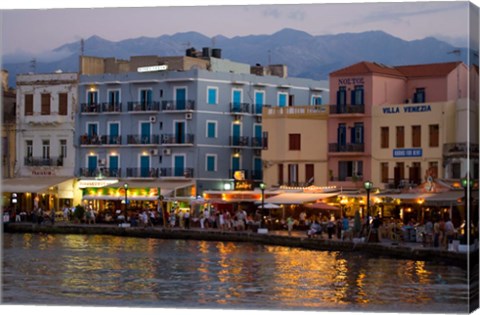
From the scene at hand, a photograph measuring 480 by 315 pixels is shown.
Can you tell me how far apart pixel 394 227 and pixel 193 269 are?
724 centimetres

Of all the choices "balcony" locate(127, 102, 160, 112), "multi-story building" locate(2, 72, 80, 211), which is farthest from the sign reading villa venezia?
"multi-story building" locate(2, 72, 80, 211)

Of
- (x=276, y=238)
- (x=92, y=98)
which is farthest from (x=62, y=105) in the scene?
(x=276, y=238)

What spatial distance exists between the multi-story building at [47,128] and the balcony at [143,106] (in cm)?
248

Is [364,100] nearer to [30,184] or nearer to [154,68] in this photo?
[154,68]

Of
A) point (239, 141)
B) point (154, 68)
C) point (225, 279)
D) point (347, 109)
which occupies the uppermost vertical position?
point (154, 68)

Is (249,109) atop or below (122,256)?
atop

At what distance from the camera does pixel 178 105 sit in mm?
50000

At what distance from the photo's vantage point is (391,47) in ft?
118

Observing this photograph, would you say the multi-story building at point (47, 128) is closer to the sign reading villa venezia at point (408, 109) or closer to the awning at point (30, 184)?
the awning at point (30, 184)

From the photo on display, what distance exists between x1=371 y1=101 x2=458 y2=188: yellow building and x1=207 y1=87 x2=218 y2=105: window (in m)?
8.93

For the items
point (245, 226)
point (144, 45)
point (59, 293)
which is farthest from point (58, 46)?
point (245, 226)

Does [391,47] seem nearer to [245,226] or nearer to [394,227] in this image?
[394,227]

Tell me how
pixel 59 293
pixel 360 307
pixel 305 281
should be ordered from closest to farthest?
1. pixel 360 307
2. pixel 59 293
3. pixel 305 281

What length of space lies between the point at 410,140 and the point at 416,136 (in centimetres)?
33
